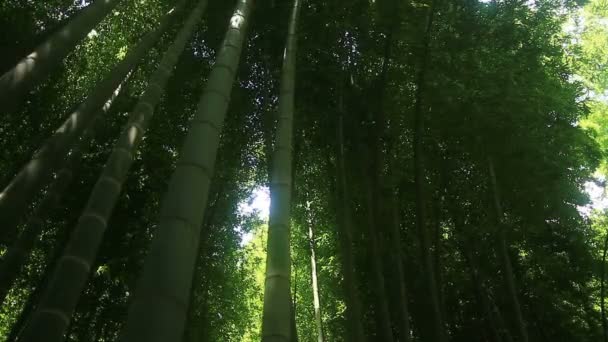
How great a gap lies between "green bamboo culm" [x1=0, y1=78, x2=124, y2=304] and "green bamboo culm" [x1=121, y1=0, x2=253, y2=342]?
6.81 feet

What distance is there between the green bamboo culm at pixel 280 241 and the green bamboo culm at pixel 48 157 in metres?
1.34

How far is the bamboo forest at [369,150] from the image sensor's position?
3900 mm

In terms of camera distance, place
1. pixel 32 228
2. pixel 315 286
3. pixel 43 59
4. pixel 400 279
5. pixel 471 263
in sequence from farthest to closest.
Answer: pixel 315 286, pixel 471 263, pixel 400 279, pixel 32 228, pixel 43 59

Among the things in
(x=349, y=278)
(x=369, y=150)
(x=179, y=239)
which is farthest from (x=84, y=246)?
(x=369, y=150)

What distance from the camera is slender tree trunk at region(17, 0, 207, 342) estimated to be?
187cm

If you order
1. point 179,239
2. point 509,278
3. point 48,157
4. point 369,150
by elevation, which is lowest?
point 179,239

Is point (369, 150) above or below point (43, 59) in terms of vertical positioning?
above

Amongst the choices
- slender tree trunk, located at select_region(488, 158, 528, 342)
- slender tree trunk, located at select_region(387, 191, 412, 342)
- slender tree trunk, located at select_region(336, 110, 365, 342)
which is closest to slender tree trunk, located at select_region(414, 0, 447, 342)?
slender tree trunk, located at select_region(387, 191, 412, 342)

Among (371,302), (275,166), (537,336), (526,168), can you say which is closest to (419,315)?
(371,302)

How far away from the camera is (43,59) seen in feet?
7.46

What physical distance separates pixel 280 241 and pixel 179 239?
53cm

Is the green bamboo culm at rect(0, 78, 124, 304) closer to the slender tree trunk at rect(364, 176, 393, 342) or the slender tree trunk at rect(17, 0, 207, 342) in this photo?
the slender tree trunk at rect(17, 0, 207, 342)

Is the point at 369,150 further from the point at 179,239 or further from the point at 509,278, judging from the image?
the point at 179,239

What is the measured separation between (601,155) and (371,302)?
3194mm
